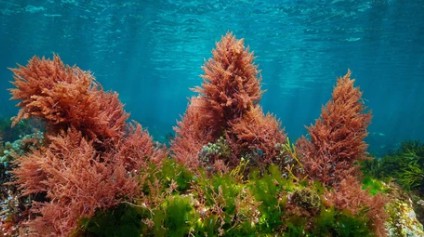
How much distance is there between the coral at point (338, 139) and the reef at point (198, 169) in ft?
0.06

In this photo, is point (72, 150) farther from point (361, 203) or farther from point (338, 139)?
point (338, 139)

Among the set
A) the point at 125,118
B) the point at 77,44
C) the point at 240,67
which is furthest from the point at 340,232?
the point at 77,44

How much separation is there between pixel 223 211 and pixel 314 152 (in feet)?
7.41

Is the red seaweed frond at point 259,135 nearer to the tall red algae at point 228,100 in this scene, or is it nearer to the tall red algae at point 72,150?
the tall red algae at point 228,100

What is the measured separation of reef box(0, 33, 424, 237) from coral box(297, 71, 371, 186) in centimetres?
2

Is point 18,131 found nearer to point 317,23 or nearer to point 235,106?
point 235,106

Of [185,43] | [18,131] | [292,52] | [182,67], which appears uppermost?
[182,67]

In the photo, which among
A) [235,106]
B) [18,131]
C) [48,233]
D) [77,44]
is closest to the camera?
[48,233]

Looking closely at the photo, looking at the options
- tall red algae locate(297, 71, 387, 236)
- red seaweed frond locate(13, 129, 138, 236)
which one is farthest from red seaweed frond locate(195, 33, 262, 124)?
red seaweed frond locate(13, 129, 138, 236)

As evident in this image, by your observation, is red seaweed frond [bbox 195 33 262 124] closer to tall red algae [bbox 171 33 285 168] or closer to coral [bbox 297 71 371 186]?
tall red algae [bbox 171 33 285 168]

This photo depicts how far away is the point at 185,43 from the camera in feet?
110

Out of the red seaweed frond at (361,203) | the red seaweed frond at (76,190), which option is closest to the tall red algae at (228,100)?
the red seaweed frond at (361,203)

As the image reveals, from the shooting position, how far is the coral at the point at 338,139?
4.75 metres

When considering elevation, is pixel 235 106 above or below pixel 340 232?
above
